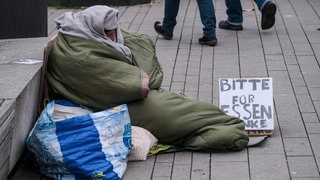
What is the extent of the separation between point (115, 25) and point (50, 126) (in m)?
0.89

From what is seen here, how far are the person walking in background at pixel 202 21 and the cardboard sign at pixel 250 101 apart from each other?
8.11 ft

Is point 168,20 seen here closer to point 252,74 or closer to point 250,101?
point 252,74

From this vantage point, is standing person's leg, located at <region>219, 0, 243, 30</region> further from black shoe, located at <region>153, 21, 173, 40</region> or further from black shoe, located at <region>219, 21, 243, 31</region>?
black shoe, located at <region>153, 21, 173, 40</region>

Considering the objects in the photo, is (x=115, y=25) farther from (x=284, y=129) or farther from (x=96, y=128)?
(x=284, y=129)

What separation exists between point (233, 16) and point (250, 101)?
10.8 ft

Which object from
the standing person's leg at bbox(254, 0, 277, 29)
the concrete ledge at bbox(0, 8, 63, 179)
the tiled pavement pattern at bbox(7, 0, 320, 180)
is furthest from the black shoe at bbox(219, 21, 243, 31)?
the concrete ledge at bbox(0, 8, 63, 179)

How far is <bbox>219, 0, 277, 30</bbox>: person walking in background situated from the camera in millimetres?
7934

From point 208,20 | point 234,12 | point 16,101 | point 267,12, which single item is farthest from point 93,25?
point 234,12

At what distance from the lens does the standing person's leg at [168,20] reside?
7836 mm

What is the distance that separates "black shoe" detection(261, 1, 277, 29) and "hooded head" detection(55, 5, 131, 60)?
10.8 ft

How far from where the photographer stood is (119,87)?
4.70 metres

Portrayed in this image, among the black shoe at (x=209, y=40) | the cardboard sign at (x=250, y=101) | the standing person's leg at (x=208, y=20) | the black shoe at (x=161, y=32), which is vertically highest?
the cardboard sign at (x=250, y=101)

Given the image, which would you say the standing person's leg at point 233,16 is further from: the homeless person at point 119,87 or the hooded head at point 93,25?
the hooded head at point 93,25

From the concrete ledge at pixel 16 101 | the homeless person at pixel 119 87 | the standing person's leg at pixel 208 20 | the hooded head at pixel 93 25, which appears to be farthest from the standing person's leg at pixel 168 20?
the hooded head at pixel 93 25
